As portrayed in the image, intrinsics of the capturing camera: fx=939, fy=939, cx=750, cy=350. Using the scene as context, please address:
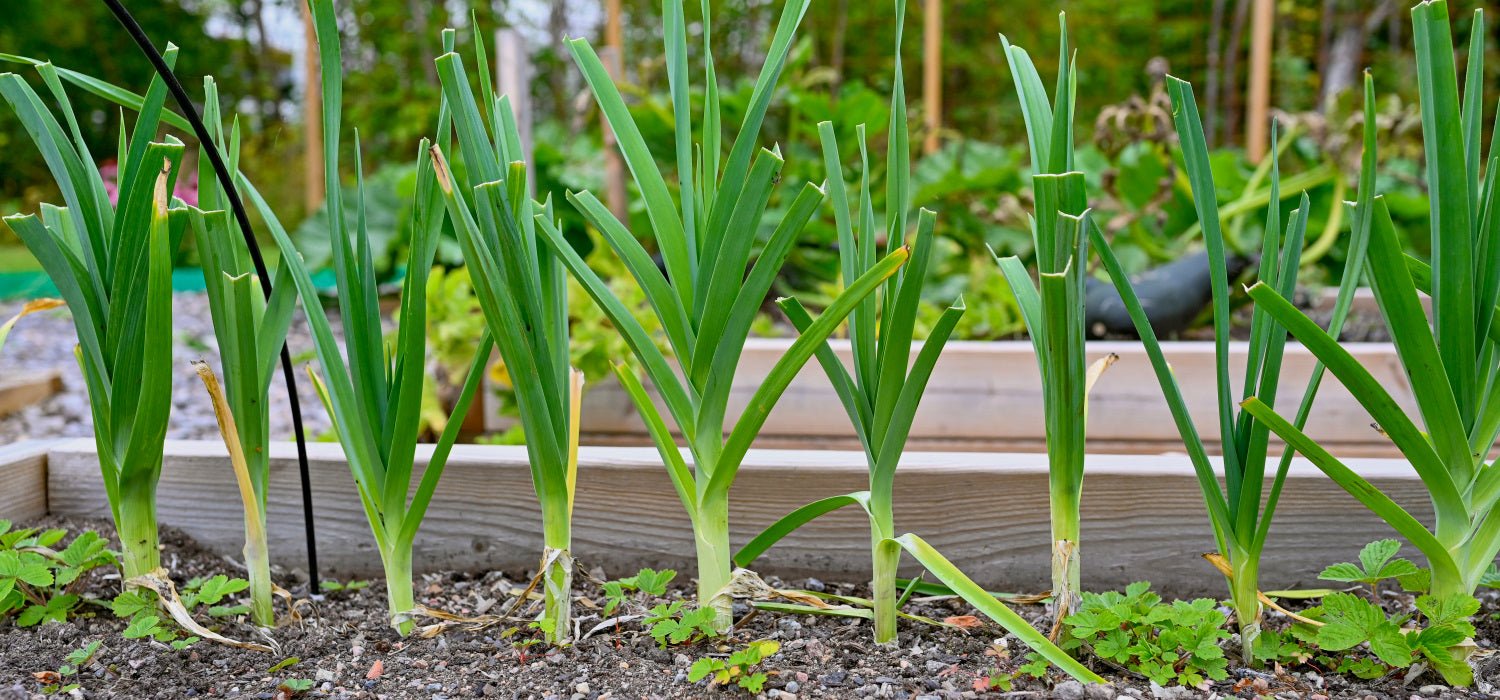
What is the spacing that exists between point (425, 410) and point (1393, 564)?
1474 millimetres

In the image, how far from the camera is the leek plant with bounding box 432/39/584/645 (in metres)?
0.63

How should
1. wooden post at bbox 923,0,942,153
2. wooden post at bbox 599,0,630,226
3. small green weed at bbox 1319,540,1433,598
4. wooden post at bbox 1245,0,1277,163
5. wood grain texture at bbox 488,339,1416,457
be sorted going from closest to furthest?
small green weed at bbox 1319,540,1433,598 < wood grain texture at bbox 488,339,1416,457 < wooden post at bbox 599,0,630,226 < wooden post at bbox 1245,0,1277,163 < wooden post at bbox 923,0,942,153

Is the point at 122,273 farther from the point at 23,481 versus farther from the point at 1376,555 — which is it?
the point at 1376,555

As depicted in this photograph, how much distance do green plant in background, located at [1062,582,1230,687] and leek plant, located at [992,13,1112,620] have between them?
2 centimetres

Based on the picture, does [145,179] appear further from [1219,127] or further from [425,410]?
[1219,127]

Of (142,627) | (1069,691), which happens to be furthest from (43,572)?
(1069,691)

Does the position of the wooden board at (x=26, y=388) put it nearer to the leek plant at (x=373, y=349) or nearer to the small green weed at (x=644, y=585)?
the leek plant at (x=373, y=349)

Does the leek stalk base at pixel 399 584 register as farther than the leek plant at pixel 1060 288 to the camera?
Yes

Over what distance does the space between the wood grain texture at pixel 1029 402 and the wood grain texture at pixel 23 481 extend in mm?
948

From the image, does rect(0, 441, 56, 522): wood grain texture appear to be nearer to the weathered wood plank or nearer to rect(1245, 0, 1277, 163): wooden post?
the weathered wood plank

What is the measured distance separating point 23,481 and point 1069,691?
1.06 metres

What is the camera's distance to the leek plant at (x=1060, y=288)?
58 cm

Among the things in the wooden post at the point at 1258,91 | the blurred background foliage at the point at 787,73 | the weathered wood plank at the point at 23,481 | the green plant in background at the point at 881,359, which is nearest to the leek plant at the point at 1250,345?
the green plant in background at the point at 881,359

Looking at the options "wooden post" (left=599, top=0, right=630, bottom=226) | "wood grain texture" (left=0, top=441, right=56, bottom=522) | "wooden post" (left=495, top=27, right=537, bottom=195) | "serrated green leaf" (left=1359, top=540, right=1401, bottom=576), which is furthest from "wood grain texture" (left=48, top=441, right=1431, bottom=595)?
"wooden post" (left=599, top=0, right=630, bottom=226)
